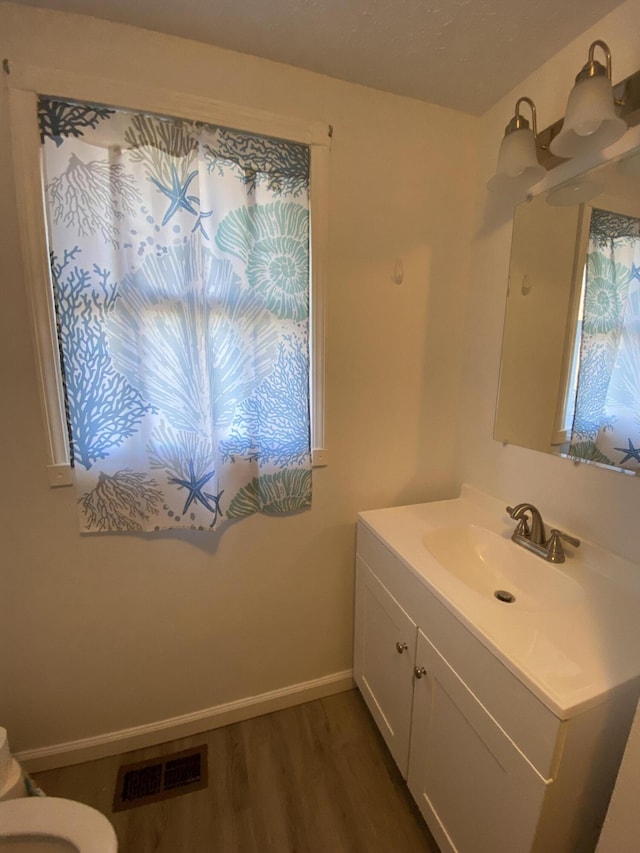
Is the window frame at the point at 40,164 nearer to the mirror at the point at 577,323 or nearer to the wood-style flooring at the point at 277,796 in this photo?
the mirror at the point at 577,323

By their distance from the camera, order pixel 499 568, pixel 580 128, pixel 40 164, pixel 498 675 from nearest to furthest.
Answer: pixel 498 675, pixel 580 128, pixel 40 164, pixel 499 568

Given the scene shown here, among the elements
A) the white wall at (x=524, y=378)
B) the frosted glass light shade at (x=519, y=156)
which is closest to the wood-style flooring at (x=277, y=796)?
the white wall at (x=524, y=378)

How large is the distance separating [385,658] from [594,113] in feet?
5.47

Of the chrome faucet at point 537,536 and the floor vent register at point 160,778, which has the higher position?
the chrome faucet at point 537,536

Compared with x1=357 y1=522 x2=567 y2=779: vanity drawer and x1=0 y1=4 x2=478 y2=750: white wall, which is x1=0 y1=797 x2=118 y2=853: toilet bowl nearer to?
x1=0 y1=4 x2=478 y2=750: white wall

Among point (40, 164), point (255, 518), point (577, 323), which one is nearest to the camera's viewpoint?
point (40, 164)

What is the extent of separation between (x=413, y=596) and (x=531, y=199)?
4.39ft

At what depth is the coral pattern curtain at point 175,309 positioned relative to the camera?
1.07 metres

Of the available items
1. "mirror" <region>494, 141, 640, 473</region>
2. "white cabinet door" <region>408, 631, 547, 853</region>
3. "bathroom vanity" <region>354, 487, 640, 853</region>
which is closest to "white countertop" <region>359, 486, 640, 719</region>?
"bathroom vanity" <region>354, 487, 640, 853</region>

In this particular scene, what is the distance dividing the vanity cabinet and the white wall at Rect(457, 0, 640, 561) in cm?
51

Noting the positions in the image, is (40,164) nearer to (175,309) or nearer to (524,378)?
(175,309)

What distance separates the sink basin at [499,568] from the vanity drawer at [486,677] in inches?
5.9

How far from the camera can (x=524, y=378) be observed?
1.32m

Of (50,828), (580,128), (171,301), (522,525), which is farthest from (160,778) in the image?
(580,128)
